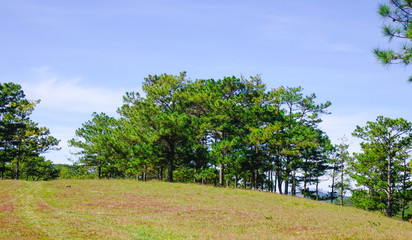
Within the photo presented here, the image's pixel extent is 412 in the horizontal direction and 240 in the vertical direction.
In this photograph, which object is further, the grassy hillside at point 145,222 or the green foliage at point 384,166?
the green foliage at point 384,166

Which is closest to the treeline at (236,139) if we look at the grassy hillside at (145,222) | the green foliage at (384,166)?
the green foliage at (384,166)

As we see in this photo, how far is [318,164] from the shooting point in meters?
51.5

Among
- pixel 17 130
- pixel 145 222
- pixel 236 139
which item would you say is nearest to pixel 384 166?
pixel 236 139

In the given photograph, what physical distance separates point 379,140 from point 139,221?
3925 centimetres

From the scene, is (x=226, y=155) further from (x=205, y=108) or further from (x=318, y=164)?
(x=318, y=164)

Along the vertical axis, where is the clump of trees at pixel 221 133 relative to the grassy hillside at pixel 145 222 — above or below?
above

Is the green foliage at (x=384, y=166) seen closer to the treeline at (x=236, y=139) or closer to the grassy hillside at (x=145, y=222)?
the treeline at (x=236, y=139)

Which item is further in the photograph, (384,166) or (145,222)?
(384,166)

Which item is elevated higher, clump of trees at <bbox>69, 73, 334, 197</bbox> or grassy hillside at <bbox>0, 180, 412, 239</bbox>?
clump of trees at <bbox>69, 73, 334, 197</bbox>

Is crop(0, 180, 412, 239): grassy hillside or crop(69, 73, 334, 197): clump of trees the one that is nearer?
crop(0, 180, 412, 239): grassy hillside

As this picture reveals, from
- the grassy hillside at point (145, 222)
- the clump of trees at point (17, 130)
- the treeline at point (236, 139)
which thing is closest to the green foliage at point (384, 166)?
the treeline at point (236, 139)

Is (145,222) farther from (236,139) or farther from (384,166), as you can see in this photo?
(384,166)

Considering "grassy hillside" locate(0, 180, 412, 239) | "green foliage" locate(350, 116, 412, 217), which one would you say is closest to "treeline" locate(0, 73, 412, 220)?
"green foliage" locate(350, 116, 412, 217)

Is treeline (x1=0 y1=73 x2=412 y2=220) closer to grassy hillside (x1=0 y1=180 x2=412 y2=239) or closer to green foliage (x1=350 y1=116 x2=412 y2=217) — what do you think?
green foliage (x1=350 y1=116 x2=412 y2=217)
